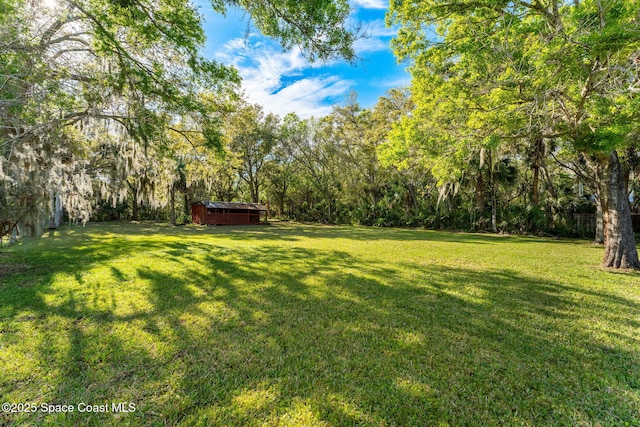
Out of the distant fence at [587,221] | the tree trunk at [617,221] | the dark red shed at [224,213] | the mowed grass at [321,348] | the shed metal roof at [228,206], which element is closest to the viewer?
the mowed grass at [321,348]

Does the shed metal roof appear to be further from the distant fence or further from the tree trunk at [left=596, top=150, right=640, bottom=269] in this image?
the tree trunk at [left=596, top=150, right=640, bottom=269]

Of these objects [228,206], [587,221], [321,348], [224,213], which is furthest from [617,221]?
[224,213]

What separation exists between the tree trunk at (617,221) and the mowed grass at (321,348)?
119 cm

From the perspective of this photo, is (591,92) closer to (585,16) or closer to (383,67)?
(585,16)

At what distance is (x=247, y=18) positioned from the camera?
433 cm

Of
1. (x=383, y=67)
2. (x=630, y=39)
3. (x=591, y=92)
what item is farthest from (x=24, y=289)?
(x=591, y=92)

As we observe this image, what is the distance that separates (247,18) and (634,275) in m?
9.67

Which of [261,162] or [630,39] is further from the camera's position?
[261,162]

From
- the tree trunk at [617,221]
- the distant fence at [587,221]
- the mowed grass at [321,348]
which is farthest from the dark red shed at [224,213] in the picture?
the tree trunk at [617,221]

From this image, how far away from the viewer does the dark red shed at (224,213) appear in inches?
968

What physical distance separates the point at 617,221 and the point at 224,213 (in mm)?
25122

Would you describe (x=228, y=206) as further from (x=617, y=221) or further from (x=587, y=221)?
(x=587, y=221)

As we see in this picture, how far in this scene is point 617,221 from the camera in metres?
6.44

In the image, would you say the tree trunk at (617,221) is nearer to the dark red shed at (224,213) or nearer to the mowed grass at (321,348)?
the mowed grass at (321,348)
